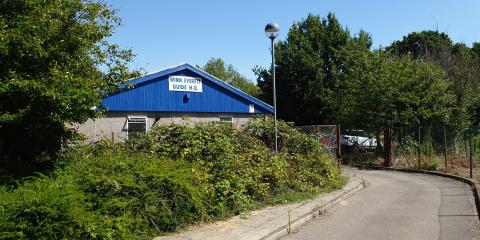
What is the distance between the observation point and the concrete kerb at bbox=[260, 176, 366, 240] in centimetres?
883

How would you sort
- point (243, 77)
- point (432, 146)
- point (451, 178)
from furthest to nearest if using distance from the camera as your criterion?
point (243, 77)
point (432, 146)
point (451, 178)

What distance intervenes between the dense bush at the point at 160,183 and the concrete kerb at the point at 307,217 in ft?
2.45

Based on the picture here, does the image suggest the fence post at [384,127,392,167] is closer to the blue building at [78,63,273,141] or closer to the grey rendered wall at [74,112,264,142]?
the blue building at [78,63,273,141]

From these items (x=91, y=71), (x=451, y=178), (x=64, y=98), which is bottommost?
(x=451, y=178)

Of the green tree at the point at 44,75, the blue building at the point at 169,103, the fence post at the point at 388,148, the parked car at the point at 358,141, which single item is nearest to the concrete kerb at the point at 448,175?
the fence post at the point at 388,148

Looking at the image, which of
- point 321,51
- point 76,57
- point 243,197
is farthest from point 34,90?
point 321,51

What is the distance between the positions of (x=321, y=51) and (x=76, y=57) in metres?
32.2

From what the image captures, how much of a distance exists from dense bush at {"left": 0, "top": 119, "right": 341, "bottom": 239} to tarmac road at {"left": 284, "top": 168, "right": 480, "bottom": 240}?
1.60 meters

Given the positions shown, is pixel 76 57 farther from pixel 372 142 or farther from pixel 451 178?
pixel 372 142

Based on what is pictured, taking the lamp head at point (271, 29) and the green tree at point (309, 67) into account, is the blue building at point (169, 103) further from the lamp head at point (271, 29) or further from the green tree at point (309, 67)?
the green tree at point (309, 67)

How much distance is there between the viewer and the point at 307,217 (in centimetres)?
1052

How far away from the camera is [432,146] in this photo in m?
23.2

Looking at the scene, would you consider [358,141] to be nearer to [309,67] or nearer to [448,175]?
[448,175]

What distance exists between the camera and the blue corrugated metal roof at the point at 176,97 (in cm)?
1952
